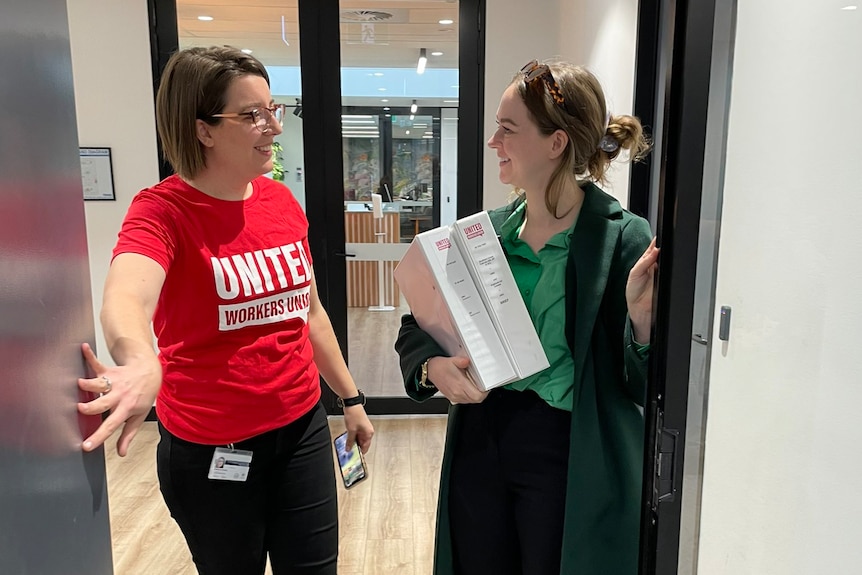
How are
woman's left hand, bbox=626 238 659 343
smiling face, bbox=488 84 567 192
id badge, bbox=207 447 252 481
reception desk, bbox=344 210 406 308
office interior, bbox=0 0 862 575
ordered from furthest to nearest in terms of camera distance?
reception desk, bbox=344 210 406 308, id badge, bbox=207 447 252 481, smiling face, bbox=488 84 567 192, woman's left hand, bbox=626 238 659 343, office interior, bbox=0 0 862 575

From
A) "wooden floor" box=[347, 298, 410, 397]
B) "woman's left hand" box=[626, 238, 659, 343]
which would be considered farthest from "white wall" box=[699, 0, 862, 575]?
"wooden floor" box=[347, 298, 410, 397]

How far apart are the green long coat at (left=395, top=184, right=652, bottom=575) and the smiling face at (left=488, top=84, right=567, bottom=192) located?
12 centimetres

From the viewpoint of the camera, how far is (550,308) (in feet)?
3.82

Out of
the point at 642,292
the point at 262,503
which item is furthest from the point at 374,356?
the point at 642,292

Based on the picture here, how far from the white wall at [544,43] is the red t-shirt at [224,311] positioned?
169 centimetres

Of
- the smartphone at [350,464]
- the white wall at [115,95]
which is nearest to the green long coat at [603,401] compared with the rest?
the smartphone at [350,464]

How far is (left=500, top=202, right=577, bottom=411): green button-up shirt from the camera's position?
3.75 feet

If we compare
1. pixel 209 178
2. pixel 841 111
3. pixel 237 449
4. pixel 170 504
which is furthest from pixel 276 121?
pixel 841 111

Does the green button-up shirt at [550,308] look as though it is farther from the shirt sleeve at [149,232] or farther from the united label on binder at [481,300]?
the shirt sleeve at [149,232]

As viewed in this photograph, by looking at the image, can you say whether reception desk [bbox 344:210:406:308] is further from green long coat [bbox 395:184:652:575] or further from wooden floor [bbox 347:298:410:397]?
green long coat [bbox 395:184:652:575]

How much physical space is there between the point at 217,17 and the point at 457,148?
153 cm

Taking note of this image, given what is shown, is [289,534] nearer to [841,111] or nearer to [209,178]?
[209,178]

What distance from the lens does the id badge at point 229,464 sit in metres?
1.29

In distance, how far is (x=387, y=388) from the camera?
3.87m
